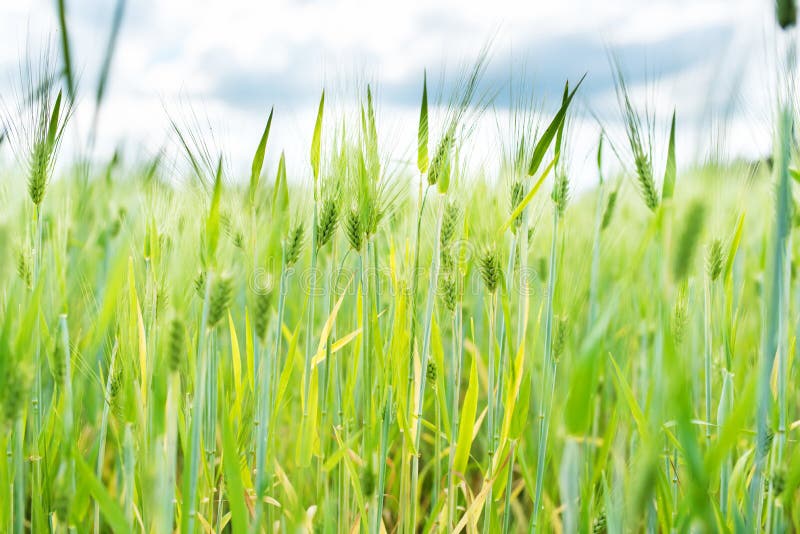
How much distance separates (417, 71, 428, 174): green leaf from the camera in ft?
2.56

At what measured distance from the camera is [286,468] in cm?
101

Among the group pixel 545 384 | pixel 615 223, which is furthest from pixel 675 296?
pixel 615 223

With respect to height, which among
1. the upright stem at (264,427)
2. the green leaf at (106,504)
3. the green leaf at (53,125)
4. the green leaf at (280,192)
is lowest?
the green leaf at (106,504)

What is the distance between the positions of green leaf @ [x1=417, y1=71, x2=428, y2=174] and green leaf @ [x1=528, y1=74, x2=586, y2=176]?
136 millimetres

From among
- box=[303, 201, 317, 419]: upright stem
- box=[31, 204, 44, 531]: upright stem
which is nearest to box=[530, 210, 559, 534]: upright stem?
box=[303, 201, 317, 419]: upright stem

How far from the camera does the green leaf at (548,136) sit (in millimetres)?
708

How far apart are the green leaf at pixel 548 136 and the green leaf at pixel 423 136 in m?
0.14

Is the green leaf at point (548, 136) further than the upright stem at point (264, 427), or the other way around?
the green leaf at point (548, 136)

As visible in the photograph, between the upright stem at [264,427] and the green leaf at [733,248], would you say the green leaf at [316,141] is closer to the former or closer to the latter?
the upright stem at [264,427]

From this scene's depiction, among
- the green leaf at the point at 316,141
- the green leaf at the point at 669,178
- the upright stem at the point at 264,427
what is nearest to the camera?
the upright stem at the point at 264,427

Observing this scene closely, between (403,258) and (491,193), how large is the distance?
0.52ft

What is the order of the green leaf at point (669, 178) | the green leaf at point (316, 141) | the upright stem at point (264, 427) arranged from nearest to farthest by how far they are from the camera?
the upright stem at point (264, 427), the green leaf at point (669, 178), the green leaf at point (316, 141)

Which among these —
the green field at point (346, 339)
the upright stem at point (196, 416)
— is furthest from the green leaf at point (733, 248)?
the upright stem at point (196, 416)

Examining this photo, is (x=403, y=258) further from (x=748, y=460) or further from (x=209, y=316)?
(x=748, y=460)
